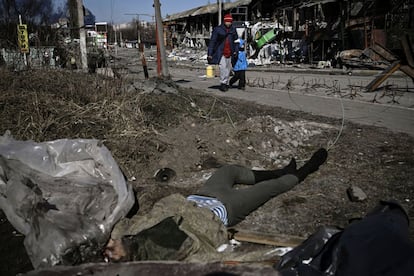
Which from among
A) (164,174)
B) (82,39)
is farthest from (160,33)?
(164,174)

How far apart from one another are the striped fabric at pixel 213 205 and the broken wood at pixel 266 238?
15 cm

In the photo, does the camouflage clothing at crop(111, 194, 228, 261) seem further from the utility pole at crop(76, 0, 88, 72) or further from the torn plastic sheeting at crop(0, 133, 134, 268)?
the utility pole at crop(76, 0, 88, 72)

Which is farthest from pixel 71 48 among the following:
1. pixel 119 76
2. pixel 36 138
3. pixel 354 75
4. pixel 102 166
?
pixel 354 75

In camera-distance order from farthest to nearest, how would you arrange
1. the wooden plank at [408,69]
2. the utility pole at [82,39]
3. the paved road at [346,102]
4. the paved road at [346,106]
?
the utility pole at [82,39] → the wooden plank at [408,69] → the paved road at [346,102] → the paved road at [346,106]

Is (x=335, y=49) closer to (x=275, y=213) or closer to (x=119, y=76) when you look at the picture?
(x=119, y=76)

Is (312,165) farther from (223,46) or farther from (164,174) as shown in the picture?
(223,46)

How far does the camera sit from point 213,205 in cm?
310

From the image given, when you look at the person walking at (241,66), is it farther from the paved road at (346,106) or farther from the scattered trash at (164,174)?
the scattered trash at (164,174)

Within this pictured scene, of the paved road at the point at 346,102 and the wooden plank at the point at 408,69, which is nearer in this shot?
the paved road at the point at 346,102

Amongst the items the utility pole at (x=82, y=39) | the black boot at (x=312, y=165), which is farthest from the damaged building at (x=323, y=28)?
the black boot at (x=312, y=165)

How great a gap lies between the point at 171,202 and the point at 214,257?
60 cm

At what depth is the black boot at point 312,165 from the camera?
4129 mm

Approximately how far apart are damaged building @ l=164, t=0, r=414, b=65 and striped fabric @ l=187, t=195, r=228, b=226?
1303 cm

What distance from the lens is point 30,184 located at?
3.01m
